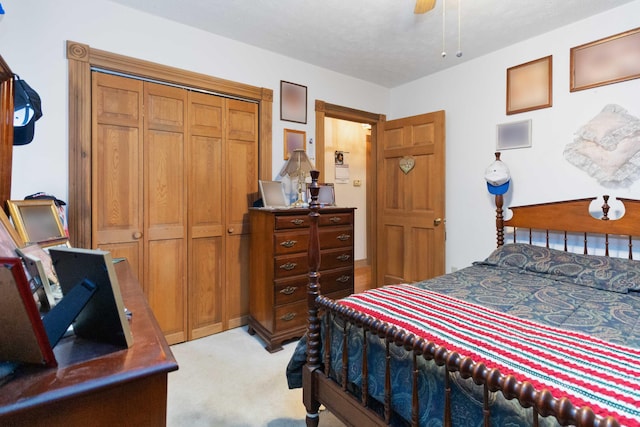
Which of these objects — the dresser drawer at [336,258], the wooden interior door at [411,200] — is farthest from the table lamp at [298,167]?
the wooden interior door at [411,200]

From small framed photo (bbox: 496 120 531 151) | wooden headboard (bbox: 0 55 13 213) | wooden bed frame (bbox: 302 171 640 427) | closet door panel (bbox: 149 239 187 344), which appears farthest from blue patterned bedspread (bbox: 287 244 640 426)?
wooden headboard (bbox: 0 55 13 213)

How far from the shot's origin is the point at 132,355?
0.75 m

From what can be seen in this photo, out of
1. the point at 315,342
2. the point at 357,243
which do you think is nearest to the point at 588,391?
the point at 315,342

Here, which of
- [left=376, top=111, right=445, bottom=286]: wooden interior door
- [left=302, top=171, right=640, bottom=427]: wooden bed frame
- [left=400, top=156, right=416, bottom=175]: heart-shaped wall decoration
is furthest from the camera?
[left=400, top=156, right=416, bottom=175]: heart-shaped wall decoration

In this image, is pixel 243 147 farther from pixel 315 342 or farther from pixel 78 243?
pixel 315 342

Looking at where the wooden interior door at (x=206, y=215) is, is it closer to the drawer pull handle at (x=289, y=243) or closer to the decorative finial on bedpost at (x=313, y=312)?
the drawer pull handle at (x=289, y=243)

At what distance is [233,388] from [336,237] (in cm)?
142

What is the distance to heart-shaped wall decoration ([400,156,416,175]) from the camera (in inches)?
143

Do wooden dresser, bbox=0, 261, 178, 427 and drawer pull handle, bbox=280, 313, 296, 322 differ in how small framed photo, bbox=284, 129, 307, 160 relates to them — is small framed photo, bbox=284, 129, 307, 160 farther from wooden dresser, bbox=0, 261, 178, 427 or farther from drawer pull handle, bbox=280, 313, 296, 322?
wooden dresser, bbox=0, 261, 178, 427

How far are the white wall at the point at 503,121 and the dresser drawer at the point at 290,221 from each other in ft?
5.61


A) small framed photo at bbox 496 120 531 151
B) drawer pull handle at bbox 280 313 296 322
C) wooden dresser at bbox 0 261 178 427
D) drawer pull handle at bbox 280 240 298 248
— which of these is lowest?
drawer pull handle at bbox 280 313 296 322

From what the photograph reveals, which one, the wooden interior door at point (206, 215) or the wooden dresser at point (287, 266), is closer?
the wooden dresser at point (287, 266)

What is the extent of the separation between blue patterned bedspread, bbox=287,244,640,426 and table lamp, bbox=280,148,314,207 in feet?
5.06

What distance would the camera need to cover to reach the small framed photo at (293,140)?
321cm
